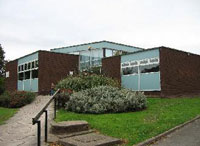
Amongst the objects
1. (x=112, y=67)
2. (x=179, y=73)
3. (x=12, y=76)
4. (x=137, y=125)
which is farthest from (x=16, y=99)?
(x=12, y=76)

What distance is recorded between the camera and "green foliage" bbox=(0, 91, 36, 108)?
17219mm

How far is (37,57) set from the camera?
78.0 feet

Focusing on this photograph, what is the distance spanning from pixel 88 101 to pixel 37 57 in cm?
1283

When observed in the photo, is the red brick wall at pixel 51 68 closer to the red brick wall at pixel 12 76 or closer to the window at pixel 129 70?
the red brick wall at pixel 12 76

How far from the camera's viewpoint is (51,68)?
24234 mm

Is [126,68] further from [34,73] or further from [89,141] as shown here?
[89,141]

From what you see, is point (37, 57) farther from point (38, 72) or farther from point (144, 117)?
point (144, 117)

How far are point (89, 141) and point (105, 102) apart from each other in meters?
5.52

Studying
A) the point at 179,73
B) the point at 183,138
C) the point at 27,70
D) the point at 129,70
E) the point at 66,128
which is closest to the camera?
the point at 183,138

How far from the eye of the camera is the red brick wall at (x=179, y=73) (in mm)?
18531

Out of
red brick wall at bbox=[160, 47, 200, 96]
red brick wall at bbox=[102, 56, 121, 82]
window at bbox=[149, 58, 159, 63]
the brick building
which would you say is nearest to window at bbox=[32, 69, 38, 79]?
the brick building

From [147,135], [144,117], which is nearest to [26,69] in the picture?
[144,117]

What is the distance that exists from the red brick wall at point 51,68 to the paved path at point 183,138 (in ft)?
54.4

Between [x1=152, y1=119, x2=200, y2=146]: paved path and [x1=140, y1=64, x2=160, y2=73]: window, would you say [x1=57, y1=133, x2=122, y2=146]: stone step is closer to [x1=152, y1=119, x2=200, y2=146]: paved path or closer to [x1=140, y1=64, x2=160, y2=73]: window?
[x1=152, y1=119, x2=200, y2=146]: paved path
